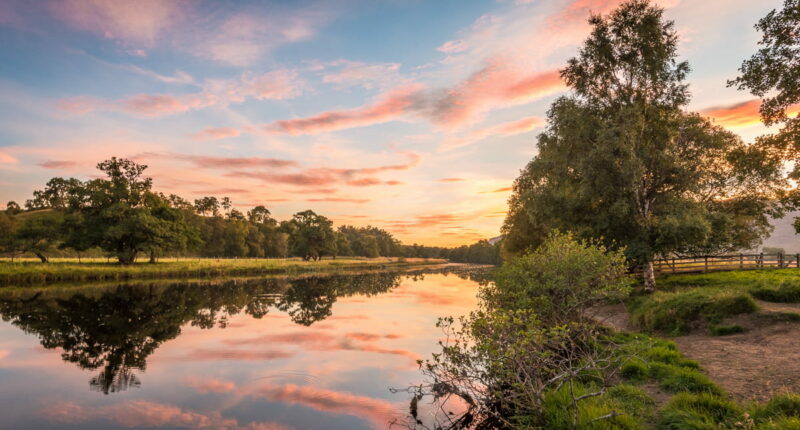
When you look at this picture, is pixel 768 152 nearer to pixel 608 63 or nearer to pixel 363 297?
pixel 608 63

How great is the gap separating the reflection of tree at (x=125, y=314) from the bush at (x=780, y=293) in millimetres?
23380

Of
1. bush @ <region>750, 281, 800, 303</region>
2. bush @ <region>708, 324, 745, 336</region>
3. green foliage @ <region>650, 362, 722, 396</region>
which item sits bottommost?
green foliage @ <region>650, 362, 722, 396</region>

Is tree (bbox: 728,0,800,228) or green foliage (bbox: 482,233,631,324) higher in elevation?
tree (bbox: 728,0,800,228)

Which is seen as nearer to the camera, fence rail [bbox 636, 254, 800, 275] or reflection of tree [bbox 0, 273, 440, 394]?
reflection of tree [bbox 0, 273, 440, 394]

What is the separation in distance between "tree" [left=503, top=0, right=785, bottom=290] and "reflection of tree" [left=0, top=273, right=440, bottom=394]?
771 inches

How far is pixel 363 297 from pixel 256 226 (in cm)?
10157

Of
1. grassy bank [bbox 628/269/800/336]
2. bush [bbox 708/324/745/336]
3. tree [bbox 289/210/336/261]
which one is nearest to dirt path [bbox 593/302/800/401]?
bush [bbox 708/324/745/336]

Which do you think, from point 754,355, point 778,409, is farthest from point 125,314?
point 754,355

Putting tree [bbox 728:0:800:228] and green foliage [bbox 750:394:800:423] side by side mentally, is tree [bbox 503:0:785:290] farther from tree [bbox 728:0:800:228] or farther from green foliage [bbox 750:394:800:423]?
green foliage [bbox 750:394:800:423]

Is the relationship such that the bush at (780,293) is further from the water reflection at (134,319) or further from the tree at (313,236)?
the tree at (313,236)

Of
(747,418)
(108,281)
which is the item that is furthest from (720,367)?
(108,281)

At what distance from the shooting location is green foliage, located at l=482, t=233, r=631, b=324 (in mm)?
13984

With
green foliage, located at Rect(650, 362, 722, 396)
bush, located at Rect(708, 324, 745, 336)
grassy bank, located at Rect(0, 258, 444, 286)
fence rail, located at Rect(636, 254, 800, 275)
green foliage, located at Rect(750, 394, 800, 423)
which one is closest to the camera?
green foliage, located at Rect(750, 394, 800, 423)

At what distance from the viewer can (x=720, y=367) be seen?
10.1m
